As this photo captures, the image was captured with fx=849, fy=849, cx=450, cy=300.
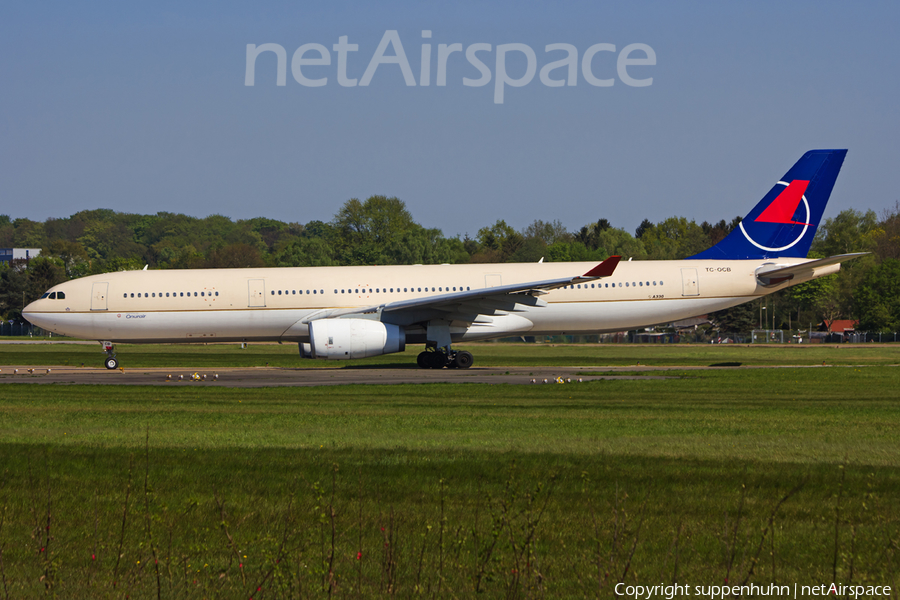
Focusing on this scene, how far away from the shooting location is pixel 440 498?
788 cm

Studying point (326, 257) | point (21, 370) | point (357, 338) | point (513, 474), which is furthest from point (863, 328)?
point (513, 474)

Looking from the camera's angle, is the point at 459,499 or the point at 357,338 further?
the point at 357,338

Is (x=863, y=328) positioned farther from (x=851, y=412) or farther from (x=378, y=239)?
(x=851, y=412)

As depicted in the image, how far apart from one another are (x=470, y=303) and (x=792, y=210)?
13.4 metres

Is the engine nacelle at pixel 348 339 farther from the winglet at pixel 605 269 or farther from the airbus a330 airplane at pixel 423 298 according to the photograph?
the winglet at pixel 605 269

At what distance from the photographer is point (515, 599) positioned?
5.07 meters

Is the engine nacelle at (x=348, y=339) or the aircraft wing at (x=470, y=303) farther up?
the aircraft wing at (x=470, y=303)

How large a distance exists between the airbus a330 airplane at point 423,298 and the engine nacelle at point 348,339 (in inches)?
31.4

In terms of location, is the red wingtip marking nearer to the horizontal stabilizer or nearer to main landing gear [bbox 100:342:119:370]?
the horizontal stabilizer

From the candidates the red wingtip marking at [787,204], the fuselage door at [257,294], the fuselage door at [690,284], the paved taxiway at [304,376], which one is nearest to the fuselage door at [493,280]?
the paved taxiway at [304,376]

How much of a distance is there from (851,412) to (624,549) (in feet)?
34.5

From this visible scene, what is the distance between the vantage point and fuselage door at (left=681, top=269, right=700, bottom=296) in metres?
31.0

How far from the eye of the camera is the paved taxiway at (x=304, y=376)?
23203mm

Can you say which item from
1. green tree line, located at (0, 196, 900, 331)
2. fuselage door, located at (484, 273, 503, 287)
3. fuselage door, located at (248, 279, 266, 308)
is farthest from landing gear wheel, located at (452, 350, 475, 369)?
green tree line, located at (0, 196, 900, 331)
